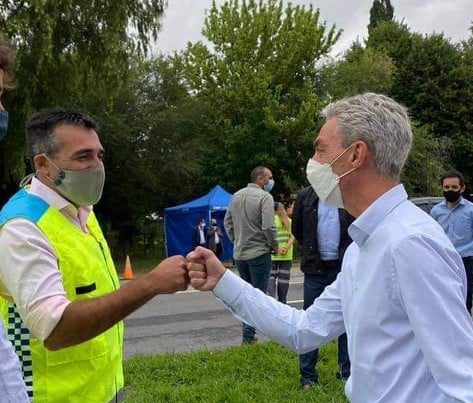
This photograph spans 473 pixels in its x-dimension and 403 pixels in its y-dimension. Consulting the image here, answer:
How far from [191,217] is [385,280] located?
756 inches

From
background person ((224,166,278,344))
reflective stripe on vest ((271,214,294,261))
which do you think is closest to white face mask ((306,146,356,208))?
background person ((224,166,278,344))

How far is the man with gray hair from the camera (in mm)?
1725

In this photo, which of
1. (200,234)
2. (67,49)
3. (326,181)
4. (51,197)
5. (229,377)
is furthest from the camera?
(200,234)

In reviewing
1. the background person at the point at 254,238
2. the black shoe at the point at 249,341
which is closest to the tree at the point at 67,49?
the background person at the point at 254,238

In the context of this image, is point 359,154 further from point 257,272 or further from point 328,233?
point 257,272

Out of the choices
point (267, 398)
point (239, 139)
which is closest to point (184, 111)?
point (239, 139)

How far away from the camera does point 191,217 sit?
21.0m

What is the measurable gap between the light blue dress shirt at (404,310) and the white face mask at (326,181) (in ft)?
0.77

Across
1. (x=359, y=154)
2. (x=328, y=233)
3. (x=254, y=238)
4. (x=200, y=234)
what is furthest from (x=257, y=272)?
(x=200, y=234)

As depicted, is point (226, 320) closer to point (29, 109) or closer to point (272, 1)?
point (29, 109)

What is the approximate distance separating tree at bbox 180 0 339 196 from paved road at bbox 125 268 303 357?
553 inches

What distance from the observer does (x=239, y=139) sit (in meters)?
26.1

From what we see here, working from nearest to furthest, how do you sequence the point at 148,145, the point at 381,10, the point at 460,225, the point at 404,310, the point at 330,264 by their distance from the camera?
the point at 404,310, the point at 330,264, the point at 460,225, the point at 148,145, the point at 381,10

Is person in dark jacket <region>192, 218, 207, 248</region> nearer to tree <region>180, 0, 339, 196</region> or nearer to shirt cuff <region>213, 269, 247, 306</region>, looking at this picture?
tree <region>180, 0, 339, 196</region>
